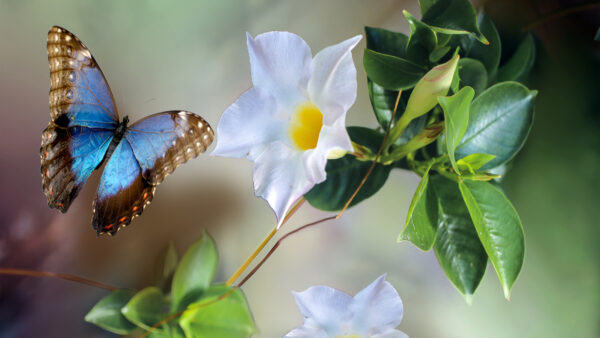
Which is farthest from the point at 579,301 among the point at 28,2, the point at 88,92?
the point at 28,2

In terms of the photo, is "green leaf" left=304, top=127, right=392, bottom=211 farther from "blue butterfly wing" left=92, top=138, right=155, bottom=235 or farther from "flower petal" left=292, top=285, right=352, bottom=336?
"blue butterfly wing" left=92, top=138, right=155, bottom=235

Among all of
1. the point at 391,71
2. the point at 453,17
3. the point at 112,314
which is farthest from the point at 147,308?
the point at 453,17

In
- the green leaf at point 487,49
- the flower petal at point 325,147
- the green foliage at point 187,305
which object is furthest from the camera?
the green leaf at point 487,49

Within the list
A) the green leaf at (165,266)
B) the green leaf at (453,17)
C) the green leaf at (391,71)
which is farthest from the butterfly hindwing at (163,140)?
the green leaf at (453,17)

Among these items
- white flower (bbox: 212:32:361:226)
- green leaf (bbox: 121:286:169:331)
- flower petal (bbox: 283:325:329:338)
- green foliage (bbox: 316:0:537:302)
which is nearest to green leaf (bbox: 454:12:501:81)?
green foliage (bbox: 316:0:537:302)

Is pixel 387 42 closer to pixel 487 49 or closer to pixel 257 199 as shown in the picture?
pixel 487 49

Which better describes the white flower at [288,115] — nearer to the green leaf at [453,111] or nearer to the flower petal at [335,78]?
the flower petal at [335,78]
